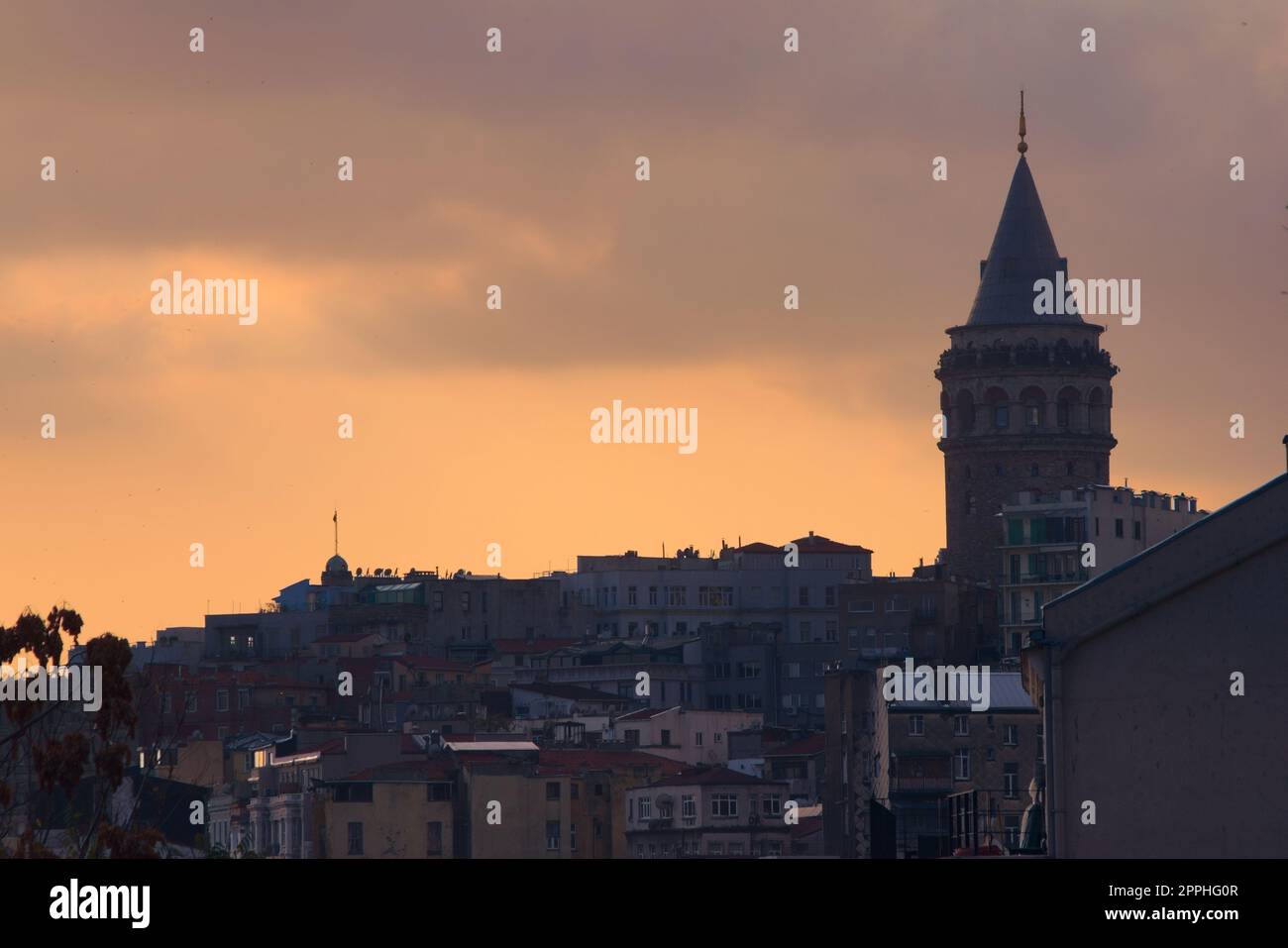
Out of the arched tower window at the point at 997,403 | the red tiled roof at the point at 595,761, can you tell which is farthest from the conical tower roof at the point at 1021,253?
the red tiled roof at the point at 595,761

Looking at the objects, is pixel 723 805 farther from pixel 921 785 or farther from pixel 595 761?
pixel 921 785

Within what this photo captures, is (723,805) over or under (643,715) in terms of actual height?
under

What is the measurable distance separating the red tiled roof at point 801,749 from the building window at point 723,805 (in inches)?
353

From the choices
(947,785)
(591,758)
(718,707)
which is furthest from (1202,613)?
(718,707)

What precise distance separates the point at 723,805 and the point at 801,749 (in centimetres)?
1370

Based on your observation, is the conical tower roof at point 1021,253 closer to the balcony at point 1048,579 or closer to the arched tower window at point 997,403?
the arched tower window at point 997,403

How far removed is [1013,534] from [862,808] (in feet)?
153

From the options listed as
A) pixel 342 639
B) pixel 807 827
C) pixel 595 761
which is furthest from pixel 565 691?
pixel 807 827

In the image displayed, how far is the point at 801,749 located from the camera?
14888cm

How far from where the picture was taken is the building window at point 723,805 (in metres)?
136
